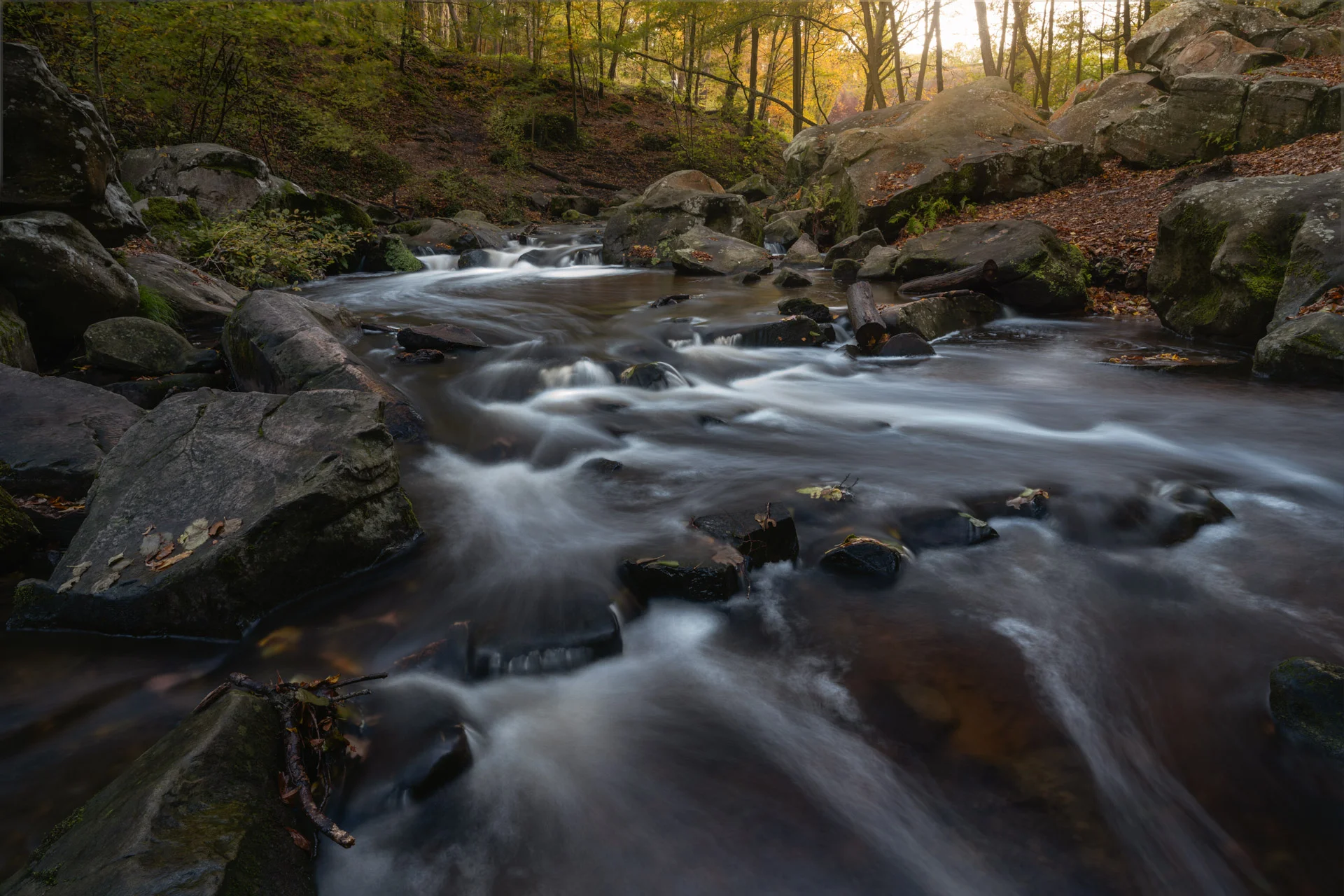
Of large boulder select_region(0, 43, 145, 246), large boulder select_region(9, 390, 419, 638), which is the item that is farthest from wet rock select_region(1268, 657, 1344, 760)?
large boulder select_region(0, 43, 145, 246)

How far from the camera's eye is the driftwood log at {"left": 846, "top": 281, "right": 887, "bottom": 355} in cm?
793

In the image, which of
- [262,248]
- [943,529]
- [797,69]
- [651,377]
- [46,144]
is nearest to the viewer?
[943,529]

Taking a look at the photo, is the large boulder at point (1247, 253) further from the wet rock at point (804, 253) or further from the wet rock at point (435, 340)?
the wet rock at point (435, 340)

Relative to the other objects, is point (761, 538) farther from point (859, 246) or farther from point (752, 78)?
point (752, 78)

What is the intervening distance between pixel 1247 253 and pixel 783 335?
455cm

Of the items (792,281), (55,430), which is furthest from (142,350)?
(792,281)

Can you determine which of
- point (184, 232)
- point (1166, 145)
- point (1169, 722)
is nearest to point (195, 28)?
point (184, 232)

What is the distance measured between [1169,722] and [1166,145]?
47.0 ft

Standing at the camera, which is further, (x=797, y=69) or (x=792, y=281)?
(x=797, y=69)

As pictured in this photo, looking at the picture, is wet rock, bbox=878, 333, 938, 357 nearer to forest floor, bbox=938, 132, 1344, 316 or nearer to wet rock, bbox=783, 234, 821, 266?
forest floor, bbox=938, 132, 1344, 316

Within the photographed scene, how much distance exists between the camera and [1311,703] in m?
2.32

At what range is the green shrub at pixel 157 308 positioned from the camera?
272 inches

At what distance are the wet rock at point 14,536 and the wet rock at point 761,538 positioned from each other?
3.37 metres

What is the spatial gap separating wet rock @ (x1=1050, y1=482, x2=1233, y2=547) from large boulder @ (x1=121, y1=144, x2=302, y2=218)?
1243 centimetres
